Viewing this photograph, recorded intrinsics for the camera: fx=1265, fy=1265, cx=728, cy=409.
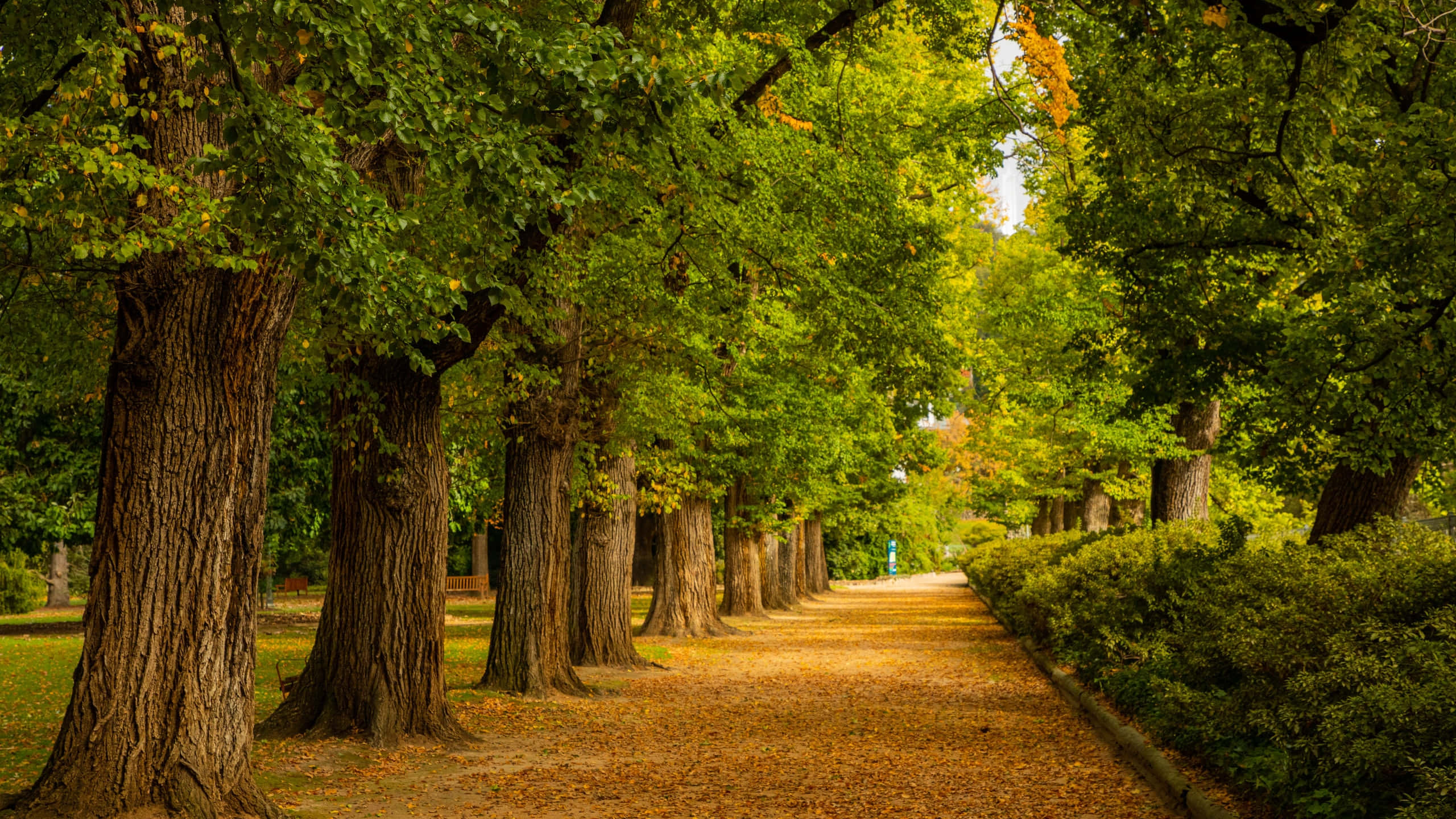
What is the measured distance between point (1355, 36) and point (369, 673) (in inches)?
361

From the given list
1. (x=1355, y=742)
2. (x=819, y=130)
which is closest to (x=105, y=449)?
(x=1355, y=742)

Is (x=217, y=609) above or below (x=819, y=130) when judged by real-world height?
below

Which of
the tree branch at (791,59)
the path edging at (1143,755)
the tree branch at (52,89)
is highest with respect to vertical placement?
the tree branch at (791,59)

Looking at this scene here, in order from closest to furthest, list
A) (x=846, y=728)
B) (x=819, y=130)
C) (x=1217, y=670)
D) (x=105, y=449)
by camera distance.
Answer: (x=105, y=449) → (x=1217, y=670) → (x=846, y=728) → (x=819, y=130)

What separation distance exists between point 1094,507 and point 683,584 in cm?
1582

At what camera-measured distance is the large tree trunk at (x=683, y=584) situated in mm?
25953

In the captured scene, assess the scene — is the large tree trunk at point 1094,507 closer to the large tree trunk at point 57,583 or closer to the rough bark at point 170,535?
the rough bark at point 170,535

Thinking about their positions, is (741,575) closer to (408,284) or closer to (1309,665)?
(1309,665)

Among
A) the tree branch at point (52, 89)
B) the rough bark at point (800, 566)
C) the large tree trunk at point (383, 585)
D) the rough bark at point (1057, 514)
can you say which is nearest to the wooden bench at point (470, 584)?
the rough bark at point (800, 566)

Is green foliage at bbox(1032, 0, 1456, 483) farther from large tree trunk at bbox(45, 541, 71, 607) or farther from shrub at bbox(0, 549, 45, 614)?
large tree trunk at bbox(45, 541, 71, 607)

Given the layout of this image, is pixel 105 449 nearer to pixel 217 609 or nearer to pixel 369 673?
pixel 217 609

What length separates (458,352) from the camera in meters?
10.4

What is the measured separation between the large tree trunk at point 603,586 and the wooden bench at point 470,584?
2922 centimetres

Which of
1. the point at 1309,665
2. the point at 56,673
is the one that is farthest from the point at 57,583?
the point at 1309,665
